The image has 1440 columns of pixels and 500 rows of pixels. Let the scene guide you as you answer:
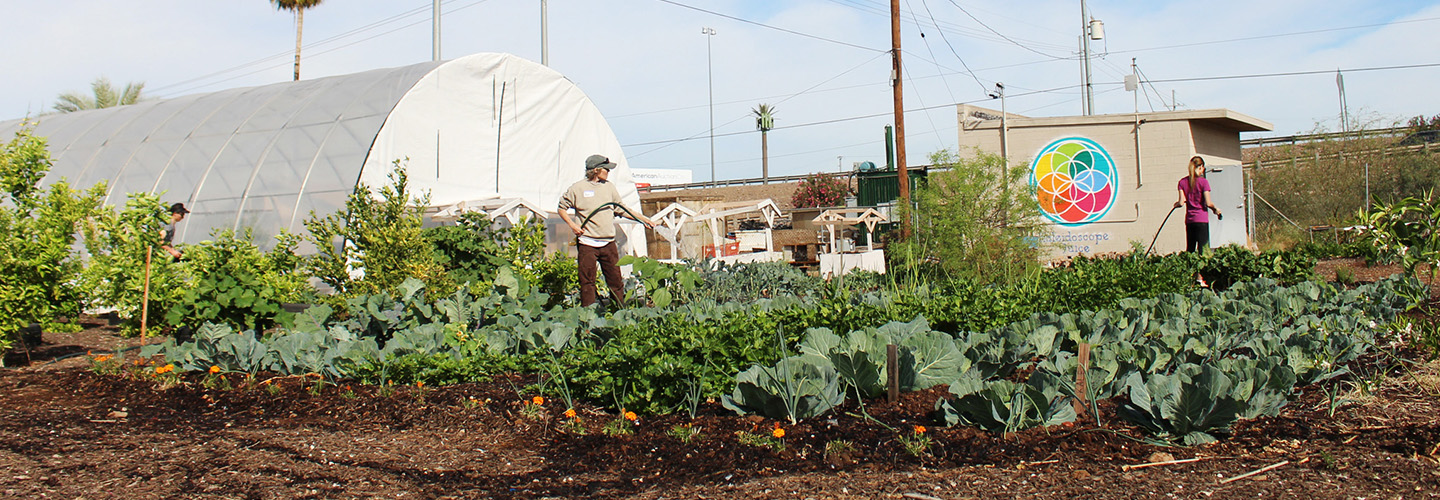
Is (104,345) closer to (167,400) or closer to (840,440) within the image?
(167,400)

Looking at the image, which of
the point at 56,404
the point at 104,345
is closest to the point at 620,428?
the point at 56,404

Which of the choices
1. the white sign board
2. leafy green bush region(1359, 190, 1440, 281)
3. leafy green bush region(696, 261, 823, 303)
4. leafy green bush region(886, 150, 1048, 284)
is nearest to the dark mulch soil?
leafy green bush region(1359, 190, 1440, 281)

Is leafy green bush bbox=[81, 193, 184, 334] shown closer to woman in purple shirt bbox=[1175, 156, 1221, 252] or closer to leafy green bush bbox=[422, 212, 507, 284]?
leafy green bush bbox=[422, 212, 507, 284]

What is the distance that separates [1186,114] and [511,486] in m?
17.7

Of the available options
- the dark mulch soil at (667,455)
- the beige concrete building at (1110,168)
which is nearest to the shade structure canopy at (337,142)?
the beige concrete building at (1110,168)

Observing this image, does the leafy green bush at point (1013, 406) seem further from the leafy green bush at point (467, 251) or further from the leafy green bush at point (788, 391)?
the leafy green bush at point (467, 251)

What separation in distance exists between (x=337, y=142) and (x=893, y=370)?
39.0 ft

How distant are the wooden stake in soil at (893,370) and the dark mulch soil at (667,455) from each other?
6cm

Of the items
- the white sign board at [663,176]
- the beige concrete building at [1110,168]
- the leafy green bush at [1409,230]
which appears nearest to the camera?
the leafy green bush at [1409,230]

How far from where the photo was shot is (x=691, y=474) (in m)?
3.17

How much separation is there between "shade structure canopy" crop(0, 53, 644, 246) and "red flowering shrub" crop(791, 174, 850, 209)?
21952 millimetres

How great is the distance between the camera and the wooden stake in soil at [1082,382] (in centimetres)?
350

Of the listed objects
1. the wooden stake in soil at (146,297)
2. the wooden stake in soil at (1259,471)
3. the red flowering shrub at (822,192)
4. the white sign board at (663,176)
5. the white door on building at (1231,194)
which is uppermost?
the white sign board at (663,176)

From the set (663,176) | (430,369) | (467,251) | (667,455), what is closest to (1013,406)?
(667,455)
